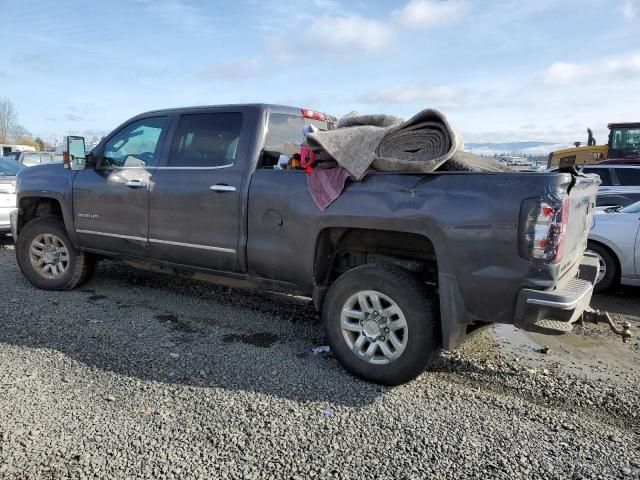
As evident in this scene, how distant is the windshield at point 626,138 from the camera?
59.4ft

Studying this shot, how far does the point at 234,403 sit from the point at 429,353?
132cm

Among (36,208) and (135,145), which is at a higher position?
(135,145)

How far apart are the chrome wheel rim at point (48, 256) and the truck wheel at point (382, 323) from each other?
349 centimetres

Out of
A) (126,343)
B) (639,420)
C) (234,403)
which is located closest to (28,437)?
(234,403)

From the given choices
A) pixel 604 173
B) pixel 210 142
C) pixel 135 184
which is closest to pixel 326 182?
pixel 210 142

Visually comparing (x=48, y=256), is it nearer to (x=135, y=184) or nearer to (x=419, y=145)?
(x=135, y=184)

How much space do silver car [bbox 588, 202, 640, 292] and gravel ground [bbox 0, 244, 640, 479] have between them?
161cm

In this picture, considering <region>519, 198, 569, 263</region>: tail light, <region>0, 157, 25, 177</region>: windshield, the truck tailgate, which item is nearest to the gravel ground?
the truck tailgate

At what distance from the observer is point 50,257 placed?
568cm

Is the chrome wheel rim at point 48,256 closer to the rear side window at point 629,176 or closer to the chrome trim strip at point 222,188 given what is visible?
the chrome trim strip at point 222,188

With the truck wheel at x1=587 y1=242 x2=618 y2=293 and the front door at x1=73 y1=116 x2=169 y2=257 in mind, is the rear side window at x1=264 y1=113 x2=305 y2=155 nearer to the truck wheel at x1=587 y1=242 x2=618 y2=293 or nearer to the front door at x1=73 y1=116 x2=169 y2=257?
the front door at x1=73 y1=116 x2=169 y2=257

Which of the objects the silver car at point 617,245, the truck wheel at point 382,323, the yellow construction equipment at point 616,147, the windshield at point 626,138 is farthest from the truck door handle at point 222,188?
the windshield at point 626,138

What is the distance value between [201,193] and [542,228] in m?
2.75

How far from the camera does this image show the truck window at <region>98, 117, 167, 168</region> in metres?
4.94
